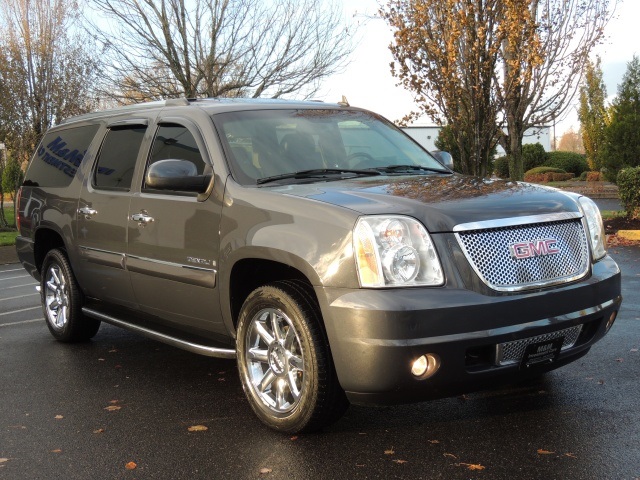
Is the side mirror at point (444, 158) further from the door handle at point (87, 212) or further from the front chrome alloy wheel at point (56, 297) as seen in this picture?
the front chrome alloy wheel at point (56, 297)

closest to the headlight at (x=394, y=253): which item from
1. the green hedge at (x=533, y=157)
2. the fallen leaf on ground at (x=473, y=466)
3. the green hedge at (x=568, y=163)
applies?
the fallen leaf on ground at (x=473, y=466)

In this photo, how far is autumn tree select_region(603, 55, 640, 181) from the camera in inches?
923

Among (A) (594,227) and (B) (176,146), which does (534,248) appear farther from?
(B) (176,146)

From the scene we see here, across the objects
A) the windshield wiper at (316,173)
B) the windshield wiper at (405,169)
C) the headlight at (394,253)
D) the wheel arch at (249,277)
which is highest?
the windshield wiper at (316,173)

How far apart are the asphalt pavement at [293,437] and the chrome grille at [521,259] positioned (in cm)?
85

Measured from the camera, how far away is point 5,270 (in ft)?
48.0

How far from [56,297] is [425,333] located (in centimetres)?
438

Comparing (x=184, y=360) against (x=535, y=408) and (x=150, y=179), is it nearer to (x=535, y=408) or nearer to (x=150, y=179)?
(x=150, y=179)

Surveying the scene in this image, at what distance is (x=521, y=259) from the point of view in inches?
159

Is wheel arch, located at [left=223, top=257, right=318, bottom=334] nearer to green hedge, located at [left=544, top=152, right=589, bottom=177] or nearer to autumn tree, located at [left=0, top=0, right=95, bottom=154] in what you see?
autumn tree, located at [left=0, top=0, right=95, bottom=154]

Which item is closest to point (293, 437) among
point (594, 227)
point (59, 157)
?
point (594, 227)

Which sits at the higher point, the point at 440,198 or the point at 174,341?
the point at 440,198

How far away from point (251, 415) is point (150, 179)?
1559mm

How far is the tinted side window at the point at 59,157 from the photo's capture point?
6.64 metres
